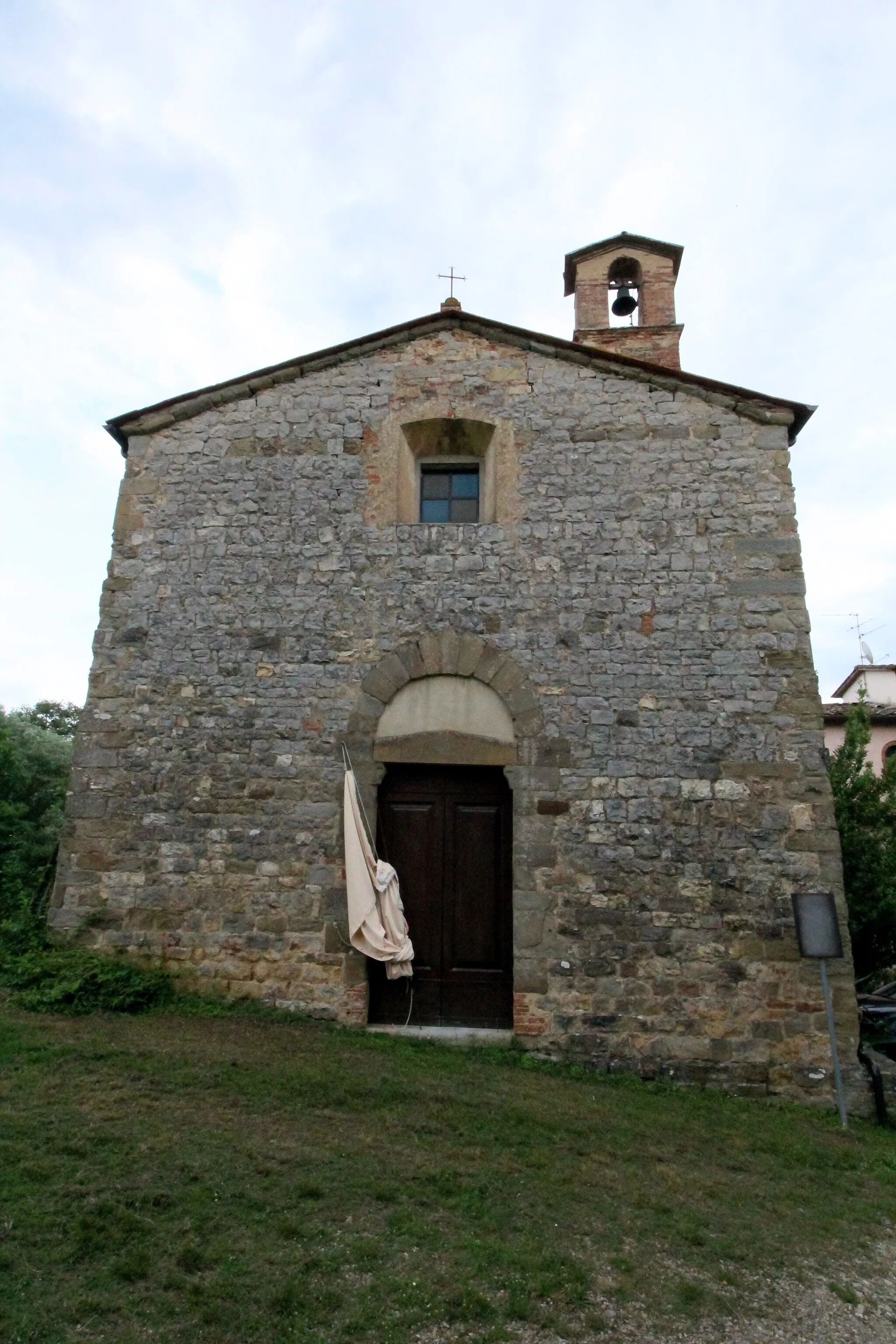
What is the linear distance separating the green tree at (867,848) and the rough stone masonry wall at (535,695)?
13.5 ft

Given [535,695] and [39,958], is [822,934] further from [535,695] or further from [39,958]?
[39,958]

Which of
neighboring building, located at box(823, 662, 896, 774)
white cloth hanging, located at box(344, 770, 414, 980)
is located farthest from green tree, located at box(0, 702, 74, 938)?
neighboring building, located at box(823, 662, 896, 774)

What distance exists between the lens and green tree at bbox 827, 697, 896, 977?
10.5 m

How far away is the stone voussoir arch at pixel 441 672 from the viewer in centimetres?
770

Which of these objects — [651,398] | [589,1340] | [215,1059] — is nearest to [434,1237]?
[589,1340]

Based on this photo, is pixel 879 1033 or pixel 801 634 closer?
pixel 801 634

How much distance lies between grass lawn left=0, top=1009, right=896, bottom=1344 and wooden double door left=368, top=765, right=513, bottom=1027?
2.53ft

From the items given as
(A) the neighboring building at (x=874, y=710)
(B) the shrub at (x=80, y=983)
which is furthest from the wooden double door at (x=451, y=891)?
(A) the neighboring building at (x=874, y=710)

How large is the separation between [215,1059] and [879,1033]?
6424 mm

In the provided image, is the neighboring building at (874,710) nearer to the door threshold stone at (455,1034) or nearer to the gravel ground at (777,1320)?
the door threshold stone at (455,1034)

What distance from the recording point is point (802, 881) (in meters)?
7.11

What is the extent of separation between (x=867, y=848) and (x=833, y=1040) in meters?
5.40

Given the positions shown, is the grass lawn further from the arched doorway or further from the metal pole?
the arched doorway

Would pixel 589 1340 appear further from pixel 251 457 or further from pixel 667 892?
pixel 251 457
